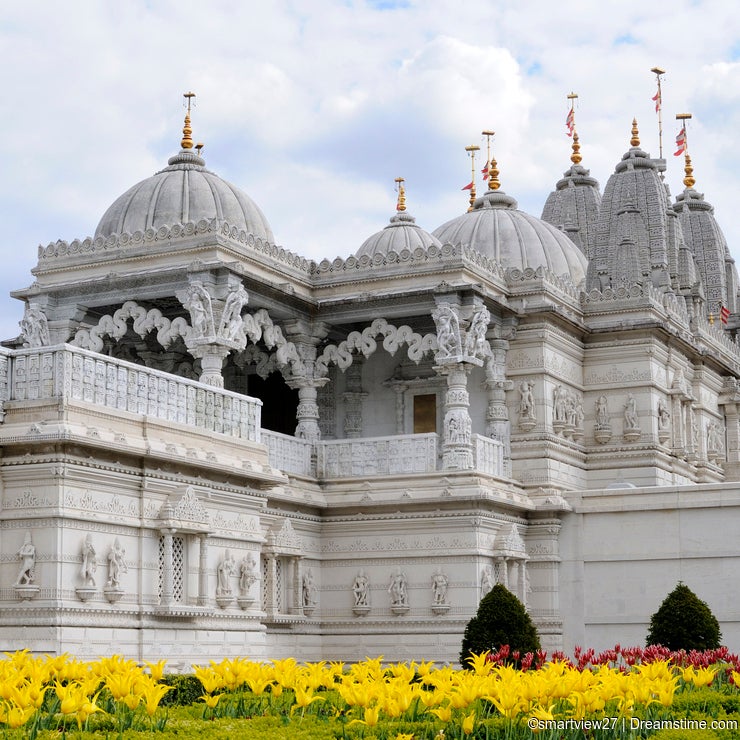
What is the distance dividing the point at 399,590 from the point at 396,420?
14.5 ft

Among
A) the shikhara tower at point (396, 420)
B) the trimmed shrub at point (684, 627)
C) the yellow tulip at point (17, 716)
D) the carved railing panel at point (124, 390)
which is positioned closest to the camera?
the yellow tulip at point (17, 716)

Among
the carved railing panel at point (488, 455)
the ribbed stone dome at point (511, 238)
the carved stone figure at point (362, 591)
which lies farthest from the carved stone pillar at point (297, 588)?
the ribbed stone dome at point (511, 238)

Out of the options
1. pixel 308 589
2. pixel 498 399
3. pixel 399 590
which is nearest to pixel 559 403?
pixel 498 399

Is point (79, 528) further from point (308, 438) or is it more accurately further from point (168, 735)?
point (308, 438)

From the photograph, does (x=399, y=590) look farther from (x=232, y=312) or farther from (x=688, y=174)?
(x=688, y=174)

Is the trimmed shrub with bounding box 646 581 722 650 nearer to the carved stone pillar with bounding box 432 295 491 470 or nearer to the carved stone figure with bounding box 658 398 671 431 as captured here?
the carved stone pillar with bounding box 432 295 491 470

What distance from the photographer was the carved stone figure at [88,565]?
1794 centimetres

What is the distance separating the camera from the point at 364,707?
10508 millimetres

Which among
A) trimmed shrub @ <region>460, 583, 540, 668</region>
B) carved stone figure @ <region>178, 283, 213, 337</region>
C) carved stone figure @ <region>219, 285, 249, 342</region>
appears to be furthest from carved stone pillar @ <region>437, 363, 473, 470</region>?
trimmed shrub @ <region>460, 583, 540, 668</region>

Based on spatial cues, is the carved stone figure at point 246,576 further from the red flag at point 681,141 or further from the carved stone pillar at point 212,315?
the red flag at point 681,141

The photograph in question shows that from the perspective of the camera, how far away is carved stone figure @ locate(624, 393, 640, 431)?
2986cm

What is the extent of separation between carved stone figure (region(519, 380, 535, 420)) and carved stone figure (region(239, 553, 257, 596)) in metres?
9.01

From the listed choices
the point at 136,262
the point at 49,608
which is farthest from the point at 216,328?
the point at 49,608

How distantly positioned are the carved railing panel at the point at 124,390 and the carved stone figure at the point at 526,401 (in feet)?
26.2
